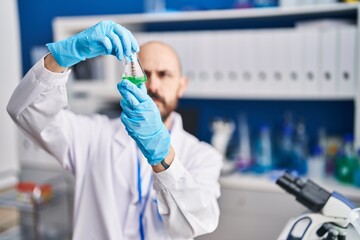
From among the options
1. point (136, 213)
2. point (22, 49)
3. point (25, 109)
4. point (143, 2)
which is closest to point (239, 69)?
point (143, 2)

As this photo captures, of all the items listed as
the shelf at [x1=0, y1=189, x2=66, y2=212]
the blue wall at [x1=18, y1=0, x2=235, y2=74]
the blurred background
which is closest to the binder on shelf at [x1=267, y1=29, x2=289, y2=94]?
the blurred background

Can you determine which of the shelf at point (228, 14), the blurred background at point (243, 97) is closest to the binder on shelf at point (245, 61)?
the blurred background at point (243, 97)

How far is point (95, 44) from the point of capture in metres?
1.09

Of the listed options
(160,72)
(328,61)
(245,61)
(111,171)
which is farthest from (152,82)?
(328,61)

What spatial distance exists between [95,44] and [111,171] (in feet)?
1.57

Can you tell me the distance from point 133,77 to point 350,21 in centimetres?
154

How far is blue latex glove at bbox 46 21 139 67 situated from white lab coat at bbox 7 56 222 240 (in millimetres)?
60

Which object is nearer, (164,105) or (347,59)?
(164,105)

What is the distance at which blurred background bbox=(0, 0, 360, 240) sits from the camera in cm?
213

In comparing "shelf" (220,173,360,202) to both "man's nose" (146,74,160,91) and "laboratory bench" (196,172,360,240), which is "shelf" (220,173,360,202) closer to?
"laboratory bench" (196,172,360,240)

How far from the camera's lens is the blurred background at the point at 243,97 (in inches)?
83.8

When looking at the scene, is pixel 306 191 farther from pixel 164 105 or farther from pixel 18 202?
pixel 18 202

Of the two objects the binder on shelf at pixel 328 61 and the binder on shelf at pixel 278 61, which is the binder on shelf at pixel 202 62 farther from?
the binder on shelf at pixel 328 61

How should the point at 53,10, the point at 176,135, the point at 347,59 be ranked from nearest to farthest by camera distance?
the point at 176,135 → the point at 347,59 → the point at 53,10
